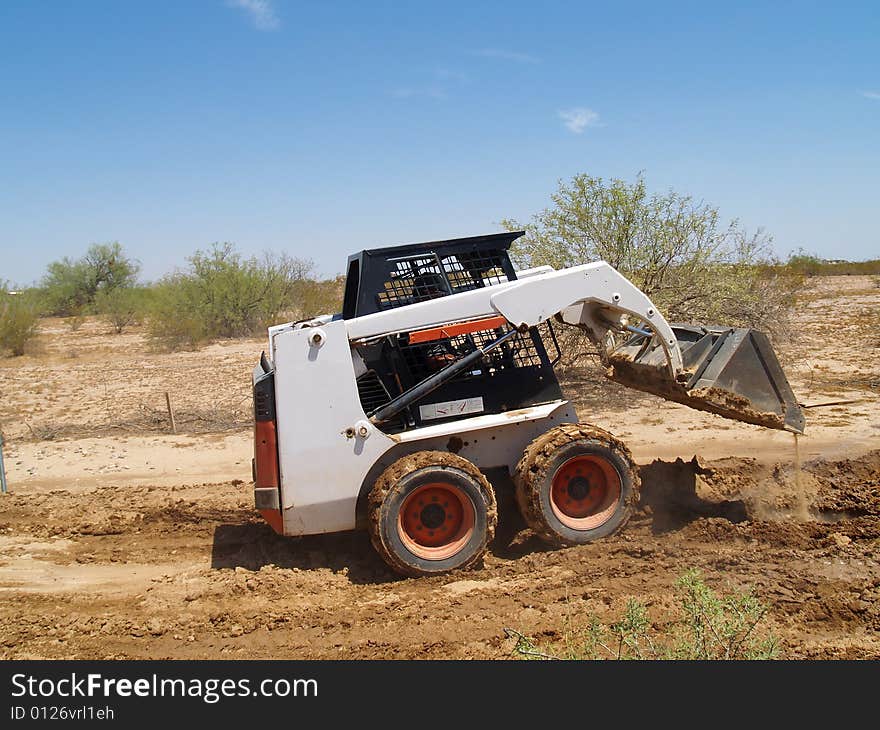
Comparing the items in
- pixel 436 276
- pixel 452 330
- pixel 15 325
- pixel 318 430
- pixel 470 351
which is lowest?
pixel 318 430

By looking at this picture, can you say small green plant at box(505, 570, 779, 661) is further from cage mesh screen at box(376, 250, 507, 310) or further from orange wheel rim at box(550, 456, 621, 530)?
cage mesh screen at box(376, 250, 507, 310)

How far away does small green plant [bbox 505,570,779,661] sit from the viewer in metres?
3.84

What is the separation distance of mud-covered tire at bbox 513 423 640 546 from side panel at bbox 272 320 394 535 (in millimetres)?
1252

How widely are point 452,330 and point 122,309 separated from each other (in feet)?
108

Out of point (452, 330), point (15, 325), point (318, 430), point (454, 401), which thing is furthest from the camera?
point (15, 325)

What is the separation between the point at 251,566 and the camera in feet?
20.1

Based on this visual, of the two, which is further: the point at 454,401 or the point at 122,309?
the point at 122,309

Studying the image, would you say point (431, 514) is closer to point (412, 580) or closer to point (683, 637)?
point (412, 580)

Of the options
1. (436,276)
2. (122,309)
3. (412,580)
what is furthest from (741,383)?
(122,309)

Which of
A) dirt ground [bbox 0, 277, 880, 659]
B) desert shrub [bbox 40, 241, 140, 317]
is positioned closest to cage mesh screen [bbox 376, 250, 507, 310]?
dirt ground [bbox 0, 277, 880, 659]

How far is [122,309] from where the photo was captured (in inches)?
1375

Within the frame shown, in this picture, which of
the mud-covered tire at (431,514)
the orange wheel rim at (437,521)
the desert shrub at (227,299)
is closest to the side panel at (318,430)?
the mud-covered tire at (431,514)

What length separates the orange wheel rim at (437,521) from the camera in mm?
5605

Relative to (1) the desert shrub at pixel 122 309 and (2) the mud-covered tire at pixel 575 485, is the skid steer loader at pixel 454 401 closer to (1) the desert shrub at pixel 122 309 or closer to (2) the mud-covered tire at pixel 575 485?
(2) the mud-covered tire at pixel 575 485
